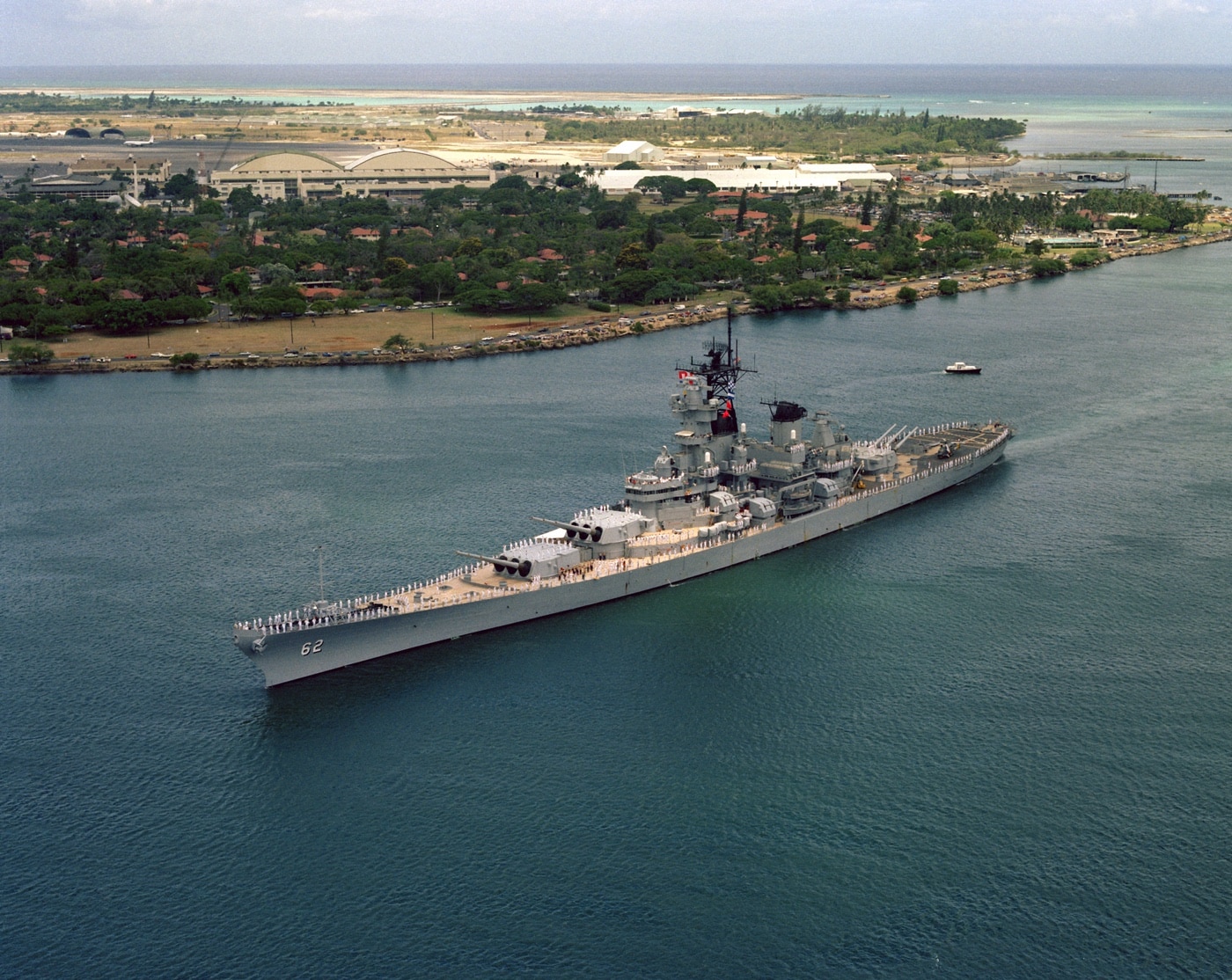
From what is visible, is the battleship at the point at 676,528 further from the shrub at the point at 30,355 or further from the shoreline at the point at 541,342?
the shrub at the point at 30,355

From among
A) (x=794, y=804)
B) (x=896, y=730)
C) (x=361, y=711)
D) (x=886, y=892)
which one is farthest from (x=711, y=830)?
(x=361, y=711)

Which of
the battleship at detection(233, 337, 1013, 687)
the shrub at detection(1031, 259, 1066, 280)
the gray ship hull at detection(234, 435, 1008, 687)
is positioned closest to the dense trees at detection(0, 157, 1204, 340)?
the shrub at detection(1031, 259, 1066, 280)

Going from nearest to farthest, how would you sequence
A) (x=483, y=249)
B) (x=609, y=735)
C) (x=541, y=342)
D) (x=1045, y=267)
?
(x=609, y=735) → (x=541, y=342) → (x=483, y=249) → (x=1045, y=267)

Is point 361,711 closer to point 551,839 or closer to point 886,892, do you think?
point 551,839

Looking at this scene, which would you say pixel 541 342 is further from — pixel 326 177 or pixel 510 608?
pixel 326 177

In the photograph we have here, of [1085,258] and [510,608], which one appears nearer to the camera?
[510,608]

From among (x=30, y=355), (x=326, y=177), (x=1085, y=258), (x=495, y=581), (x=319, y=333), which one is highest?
(x=326, y=177)

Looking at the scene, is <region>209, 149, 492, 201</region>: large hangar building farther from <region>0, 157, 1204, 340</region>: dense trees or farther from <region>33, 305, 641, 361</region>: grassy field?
<region>33, 305, 641, 361</region>: grassy field

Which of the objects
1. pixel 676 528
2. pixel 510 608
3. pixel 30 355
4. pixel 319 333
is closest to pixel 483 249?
pixel 319 333
